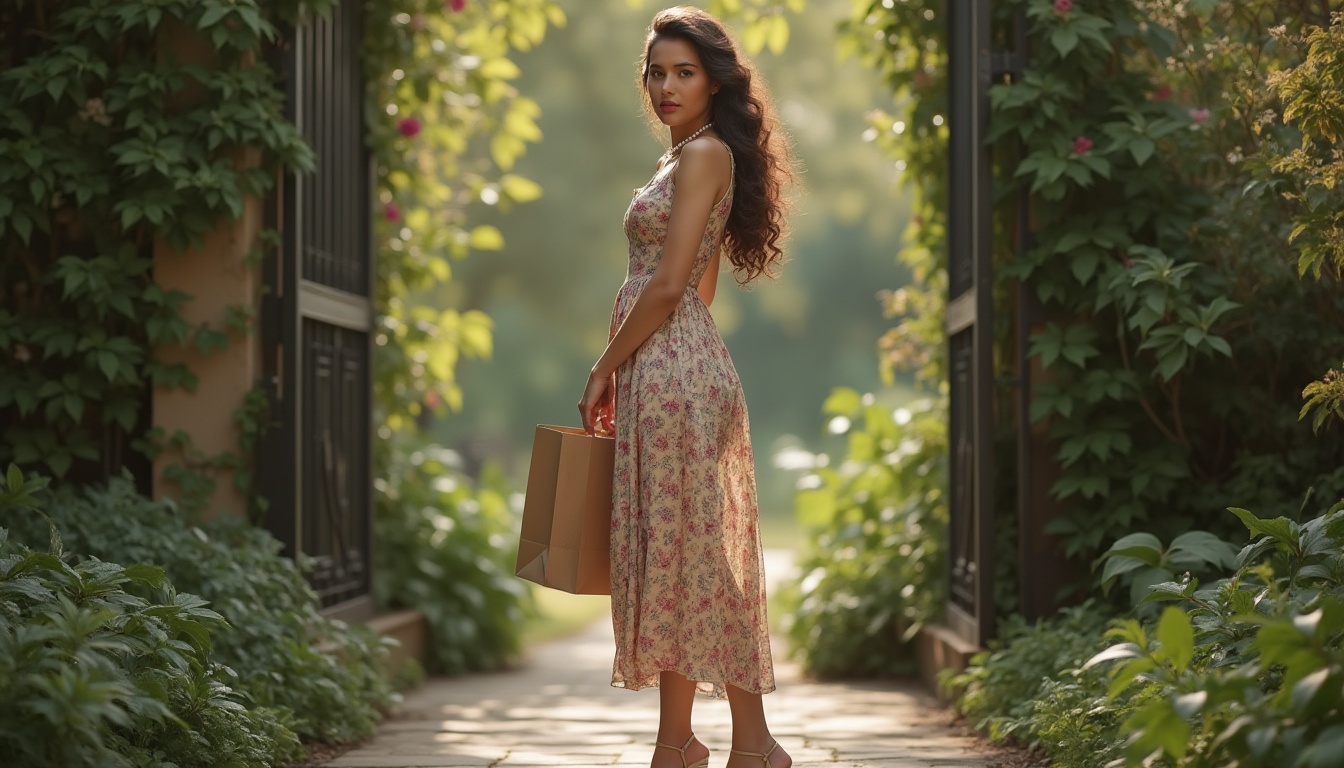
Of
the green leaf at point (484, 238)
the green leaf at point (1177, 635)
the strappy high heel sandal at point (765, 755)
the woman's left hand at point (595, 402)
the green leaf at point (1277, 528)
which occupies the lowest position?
the strappy high heel sandal at point (765, 755)

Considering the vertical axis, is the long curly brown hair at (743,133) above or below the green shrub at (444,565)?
above

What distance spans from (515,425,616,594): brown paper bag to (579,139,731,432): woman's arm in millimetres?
82

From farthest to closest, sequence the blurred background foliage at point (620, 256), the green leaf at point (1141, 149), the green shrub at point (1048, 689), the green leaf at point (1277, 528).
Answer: the blurred background foliage at point (620, 256) < the green leaf at point (1141, 149) < the green shrub at point (1048, 689) < the green leaf at point (1277, 528)

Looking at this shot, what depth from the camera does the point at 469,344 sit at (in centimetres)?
671

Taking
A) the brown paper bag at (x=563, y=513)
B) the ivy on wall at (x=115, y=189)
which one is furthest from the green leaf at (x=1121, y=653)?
the ivy on wall at (x=115, y=189)

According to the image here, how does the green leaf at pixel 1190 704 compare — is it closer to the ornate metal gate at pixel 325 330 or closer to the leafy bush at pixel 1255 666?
the leafy bush at pixel 1255 666

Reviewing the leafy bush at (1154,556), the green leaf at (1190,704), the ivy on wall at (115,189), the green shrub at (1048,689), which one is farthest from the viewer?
the ivy on wall at (115,189)

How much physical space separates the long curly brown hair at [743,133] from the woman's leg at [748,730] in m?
1.08

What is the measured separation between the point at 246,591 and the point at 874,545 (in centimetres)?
315

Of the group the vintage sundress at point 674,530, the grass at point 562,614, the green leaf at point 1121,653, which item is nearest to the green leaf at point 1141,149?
the vintage sundress at point 674,530

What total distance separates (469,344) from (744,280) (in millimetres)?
3210

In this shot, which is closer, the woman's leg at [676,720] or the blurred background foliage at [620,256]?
the woman's leg at [676,720]

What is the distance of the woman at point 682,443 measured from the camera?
325 cm

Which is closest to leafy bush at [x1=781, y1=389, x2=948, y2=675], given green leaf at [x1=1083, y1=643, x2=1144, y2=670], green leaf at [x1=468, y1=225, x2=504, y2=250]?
green leaf at [x1=468, y1=225, x2=504, y2=250]
